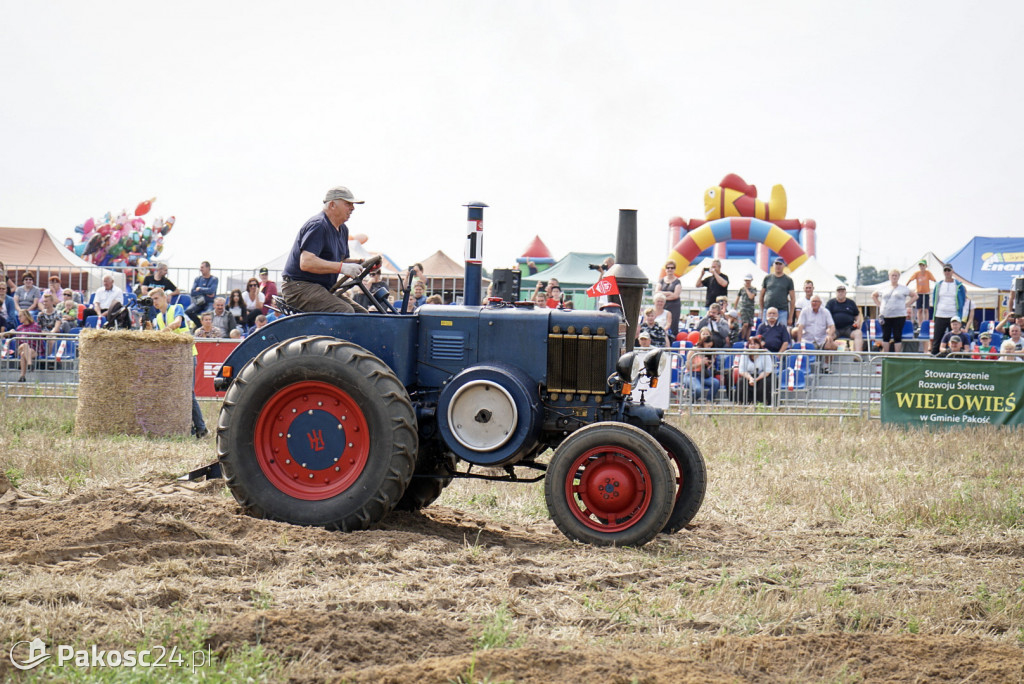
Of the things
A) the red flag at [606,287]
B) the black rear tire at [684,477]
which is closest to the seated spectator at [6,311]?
the red flag at [606,287]

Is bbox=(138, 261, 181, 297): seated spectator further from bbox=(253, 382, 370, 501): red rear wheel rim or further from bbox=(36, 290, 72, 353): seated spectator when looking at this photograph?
bbox=(253, 382, 370, 501): red rear wheel rim

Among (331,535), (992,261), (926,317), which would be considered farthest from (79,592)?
(992,261)

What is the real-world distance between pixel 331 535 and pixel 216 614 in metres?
1.64

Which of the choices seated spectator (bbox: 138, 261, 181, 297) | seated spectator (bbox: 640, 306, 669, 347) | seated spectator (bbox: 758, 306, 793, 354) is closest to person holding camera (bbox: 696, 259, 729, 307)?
seated spectator (bbox: 758, 306, 793, 354)

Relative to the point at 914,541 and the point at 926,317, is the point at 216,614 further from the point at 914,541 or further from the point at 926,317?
the point at 926,317

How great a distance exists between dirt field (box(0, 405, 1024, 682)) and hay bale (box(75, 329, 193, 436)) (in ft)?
10.2

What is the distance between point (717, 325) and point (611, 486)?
9.44 meters

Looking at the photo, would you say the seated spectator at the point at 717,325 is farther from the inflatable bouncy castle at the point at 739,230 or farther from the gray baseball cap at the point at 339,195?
the inflatable bouncy castle at the point at 739,230

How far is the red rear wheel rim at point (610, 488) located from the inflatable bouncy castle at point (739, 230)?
23863 millimetres

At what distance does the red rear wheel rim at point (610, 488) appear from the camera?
6.07 m

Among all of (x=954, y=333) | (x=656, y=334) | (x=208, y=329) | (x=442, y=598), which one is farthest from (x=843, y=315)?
(x=442, y=598)

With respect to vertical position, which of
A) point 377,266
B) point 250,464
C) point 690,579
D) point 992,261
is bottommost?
point 690,579

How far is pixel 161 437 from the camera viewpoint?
35.4 ft

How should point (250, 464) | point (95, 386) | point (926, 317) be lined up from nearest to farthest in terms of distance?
point (250, 464)
point (95, 386)
point (926, 317)
